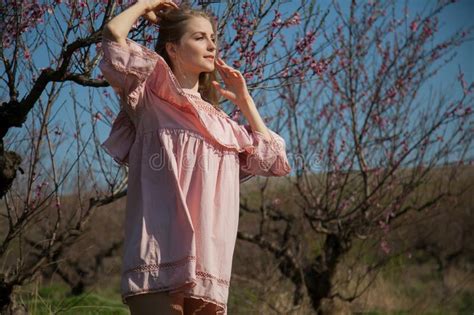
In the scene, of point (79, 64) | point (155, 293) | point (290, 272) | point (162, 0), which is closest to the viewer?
point (155, 293)

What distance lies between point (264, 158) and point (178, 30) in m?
0.51

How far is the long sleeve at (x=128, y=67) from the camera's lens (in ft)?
6.38

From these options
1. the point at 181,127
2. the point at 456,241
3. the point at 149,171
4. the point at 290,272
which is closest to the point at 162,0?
the point at 181,127

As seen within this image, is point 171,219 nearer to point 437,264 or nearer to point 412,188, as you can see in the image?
point 412,188

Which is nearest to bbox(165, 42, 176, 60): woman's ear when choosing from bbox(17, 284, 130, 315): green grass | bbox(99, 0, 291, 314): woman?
bbox(99, 0, 291, 314): woman

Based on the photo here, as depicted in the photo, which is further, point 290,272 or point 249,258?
point 249,258

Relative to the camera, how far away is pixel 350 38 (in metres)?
6.37

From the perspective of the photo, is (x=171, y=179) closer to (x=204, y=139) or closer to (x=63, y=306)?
(x=204, y=139)

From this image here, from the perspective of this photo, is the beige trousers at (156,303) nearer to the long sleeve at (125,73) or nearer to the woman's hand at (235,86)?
the long sleeve at (125,73)

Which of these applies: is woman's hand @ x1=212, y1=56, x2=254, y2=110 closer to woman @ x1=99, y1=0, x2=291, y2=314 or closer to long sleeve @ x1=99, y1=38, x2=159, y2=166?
woman @ x1=99, y1=0, x2=291, y2=314

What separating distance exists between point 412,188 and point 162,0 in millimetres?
4561

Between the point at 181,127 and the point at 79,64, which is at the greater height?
the point at 79,64

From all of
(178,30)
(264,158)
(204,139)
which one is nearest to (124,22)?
(178,30)

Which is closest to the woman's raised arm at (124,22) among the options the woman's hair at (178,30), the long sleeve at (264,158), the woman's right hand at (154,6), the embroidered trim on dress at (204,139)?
the woman's right hand at (154,6)
